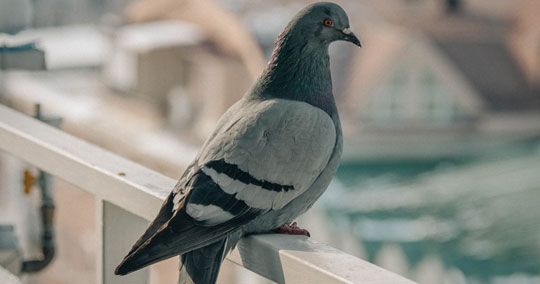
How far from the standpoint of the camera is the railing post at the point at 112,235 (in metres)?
1.61

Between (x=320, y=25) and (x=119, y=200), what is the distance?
50 cm

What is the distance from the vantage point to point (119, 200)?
1550 mm

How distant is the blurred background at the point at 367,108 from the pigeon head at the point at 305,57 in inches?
38.1

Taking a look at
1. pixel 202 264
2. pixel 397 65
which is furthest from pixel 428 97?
pixel 202 264

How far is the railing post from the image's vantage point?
161 centimetres

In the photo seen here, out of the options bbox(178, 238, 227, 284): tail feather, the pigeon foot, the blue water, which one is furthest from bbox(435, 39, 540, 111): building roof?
bbox(178, 238, 227, 284): tail feather

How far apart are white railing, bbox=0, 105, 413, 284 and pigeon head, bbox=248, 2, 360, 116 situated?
10.9 inches

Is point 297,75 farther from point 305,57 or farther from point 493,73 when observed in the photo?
point 493,73

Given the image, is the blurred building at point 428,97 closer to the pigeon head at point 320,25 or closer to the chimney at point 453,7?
the chimney at point 453,7

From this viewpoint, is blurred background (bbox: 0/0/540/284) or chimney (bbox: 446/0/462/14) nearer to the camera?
blurred background (bbox: 0/0/540/284)

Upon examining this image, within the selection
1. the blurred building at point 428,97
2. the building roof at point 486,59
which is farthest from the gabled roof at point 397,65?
the building roof at point 486,59

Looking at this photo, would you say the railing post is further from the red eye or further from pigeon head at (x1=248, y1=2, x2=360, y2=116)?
the red eye

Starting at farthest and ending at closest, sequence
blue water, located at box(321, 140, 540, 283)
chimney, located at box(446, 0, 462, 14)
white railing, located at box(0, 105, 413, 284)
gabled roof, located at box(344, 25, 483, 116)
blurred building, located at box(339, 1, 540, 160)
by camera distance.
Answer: chimney, located at box(446, 0, 462, 14) → gabled roof, located at box(344, 25, 483, 116) → blurred building, located at box(339, 1, 540, 160) → blue water, located at box(321, 140, 540, 283) → white railing, located at box(0, 105, 413, 284)

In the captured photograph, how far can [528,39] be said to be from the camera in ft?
63.6
